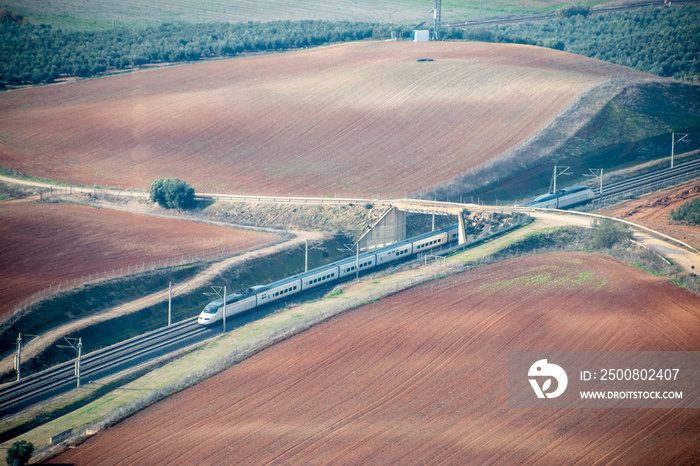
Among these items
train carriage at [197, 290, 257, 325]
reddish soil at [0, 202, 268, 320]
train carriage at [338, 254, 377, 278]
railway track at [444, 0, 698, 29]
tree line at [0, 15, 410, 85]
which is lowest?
train carriage at [197, 290, 257, 325]

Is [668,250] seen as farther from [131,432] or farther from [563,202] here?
[131,432]

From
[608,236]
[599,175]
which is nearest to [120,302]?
[608,236]

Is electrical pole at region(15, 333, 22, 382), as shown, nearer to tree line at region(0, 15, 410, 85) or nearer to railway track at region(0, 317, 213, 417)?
railway track at region(0, 317, 213, 417)

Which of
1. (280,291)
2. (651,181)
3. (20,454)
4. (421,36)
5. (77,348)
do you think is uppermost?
(421,36)

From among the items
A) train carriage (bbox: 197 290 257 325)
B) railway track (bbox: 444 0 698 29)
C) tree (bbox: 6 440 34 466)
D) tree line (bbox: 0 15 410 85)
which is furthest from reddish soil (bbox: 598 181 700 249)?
railway track (bbox: 444 0 698 29)

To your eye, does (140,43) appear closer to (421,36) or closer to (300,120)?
(421,36)
